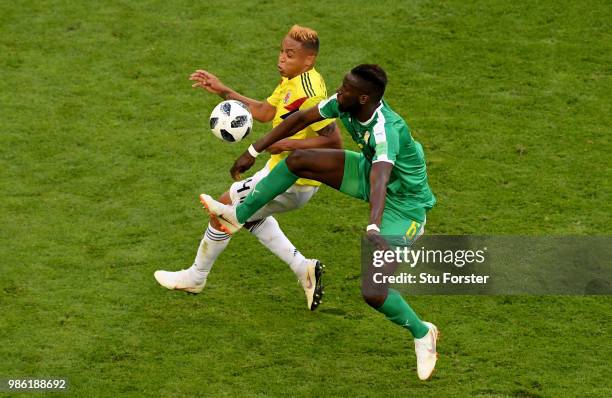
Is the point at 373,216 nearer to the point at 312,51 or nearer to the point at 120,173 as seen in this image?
the point at 312,51

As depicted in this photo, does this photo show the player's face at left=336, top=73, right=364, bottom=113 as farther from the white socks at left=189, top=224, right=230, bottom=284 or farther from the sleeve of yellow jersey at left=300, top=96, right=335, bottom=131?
the white socks at left=189, top=224, right=230, bottom=284

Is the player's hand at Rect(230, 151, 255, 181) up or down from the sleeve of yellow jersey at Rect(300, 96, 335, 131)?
down

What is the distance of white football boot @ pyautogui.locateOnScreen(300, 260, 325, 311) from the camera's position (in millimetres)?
10344

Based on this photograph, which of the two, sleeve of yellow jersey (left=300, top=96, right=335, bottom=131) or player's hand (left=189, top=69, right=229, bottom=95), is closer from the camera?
sleeve of yellow jersey (left=300, top=96, right=335, bottom=131)

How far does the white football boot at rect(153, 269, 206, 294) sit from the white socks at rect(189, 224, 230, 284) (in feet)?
0.14

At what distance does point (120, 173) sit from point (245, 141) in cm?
149

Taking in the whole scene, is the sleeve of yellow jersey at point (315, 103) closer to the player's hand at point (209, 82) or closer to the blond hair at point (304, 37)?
the blond hair at point (304, 37)

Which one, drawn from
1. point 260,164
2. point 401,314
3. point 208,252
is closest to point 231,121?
point 208,252

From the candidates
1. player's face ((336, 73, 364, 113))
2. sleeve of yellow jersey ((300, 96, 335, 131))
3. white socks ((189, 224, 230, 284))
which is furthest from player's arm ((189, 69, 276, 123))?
player's face ((336, 73, 364, 113))

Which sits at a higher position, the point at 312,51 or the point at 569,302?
the point at 312,51

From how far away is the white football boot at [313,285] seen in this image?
1034 cm

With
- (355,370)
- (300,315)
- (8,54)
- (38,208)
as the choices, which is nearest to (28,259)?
(38,208)

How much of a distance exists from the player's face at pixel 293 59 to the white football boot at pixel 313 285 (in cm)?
165

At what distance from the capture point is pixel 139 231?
11.5 meters
